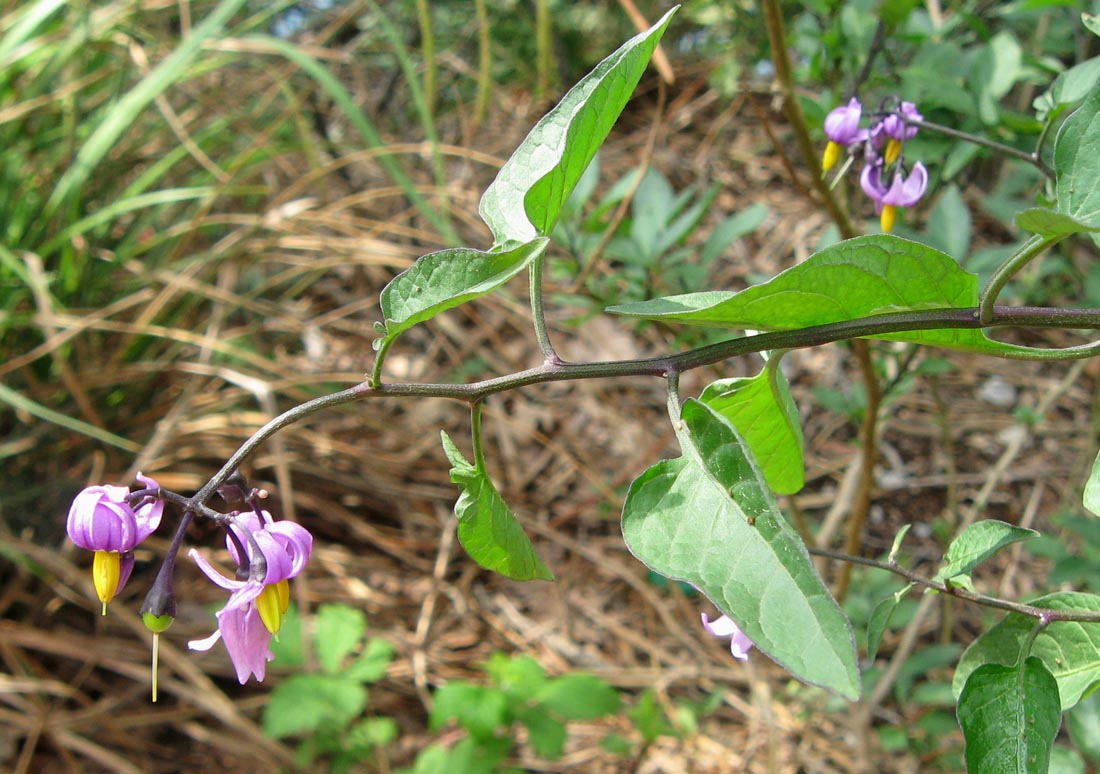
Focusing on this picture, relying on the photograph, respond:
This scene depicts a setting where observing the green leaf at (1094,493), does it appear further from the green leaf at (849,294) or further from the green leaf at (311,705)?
the green leaf at (311,705)

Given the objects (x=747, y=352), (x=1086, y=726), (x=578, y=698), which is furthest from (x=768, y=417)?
(x=578, y=698)

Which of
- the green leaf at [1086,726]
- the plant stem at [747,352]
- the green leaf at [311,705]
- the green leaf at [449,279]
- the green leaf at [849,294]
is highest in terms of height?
the green leaf at [449,279]

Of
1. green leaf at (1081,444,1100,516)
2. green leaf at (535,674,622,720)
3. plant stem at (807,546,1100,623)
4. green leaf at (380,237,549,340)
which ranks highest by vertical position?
green leaf at (380,237,549,340)


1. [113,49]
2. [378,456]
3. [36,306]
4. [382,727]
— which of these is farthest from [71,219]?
[382,727]

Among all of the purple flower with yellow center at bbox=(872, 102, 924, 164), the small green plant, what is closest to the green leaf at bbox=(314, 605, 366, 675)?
the small green plant

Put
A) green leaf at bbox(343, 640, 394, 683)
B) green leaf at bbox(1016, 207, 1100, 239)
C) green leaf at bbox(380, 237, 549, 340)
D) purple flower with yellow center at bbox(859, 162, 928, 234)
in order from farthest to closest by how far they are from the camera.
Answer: green leaf at bbox(343, 640, 394, 683) < purple flower with yellow center at bbox(859, 162, 928, 234) < green leaf at bbox(380, 237, 549, 340) < green leaf at bbox(1016, 207, 1100, 239)

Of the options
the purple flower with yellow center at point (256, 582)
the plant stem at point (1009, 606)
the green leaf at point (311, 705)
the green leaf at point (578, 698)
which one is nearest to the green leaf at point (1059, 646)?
the plant stem at point (1009, 606)

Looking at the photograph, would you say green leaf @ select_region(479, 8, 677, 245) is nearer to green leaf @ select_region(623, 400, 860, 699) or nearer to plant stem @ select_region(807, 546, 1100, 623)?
green leaf @ select_region(623, 400, 860, 699)
